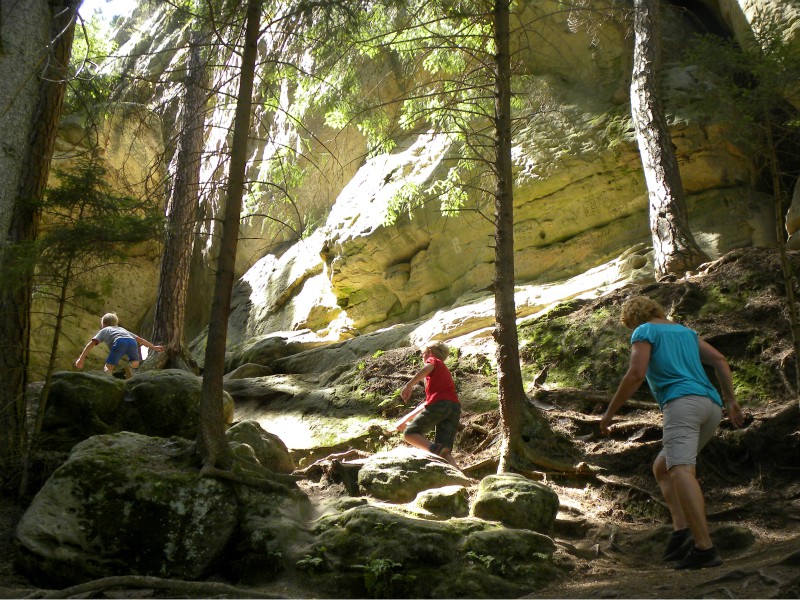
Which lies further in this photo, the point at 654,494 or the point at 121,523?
the point at 654,494

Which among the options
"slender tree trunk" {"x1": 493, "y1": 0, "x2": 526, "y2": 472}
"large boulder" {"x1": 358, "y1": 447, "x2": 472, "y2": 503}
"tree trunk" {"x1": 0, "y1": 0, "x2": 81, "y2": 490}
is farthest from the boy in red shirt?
"tree trunk" {"x1": 0, "y1": 0, "x2": 81, "y2": 490}

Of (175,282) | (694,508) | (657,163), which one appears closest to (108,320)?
(175,282)

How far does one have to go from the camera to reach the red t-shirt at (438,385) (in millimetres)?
7863

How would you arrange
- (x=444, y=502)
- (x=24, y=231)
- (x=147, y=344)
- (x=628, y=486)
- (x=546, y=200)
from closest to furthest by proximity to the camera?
(x=444, y=502), (x=628, y=486), (x=24, y=231), (x=147, y=344), (x=546, y=200)

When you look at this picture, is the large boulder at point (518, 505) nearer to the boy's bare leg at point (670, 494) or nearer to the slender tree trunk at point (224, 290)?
the boy's bare leg at point (670, 494)

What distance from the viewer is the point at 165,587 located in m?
4.61

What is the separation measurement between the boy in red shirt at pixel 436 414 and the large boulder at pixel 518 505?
5.94 ft

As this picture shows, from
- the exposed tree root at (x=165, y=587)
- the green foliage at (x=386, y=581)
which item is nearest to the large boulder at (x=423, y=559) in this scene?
the green foliage at (x=386, y=581)

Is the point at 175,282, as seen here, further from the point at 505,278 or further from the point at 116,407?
the point at 505,278

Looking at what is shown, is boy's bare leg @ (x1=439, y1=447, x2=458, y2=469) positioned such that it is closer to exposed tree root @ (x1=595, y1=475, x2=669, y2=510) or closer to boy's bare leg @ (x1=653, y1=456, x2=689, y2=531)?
exposed tree root @ (x1=595, y1=475, x2=669, y2=510)

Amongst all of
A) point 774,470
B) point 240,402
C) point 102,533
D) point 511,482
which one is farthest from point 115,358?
point 774,470

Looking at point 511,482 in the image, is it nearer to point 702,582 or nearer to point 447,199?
point 702,582

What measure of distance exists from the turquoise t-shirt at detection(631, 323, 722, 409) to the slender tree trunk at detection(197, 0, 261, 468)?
3.44 meters

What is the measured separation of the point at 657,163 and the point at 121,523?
9811mm
